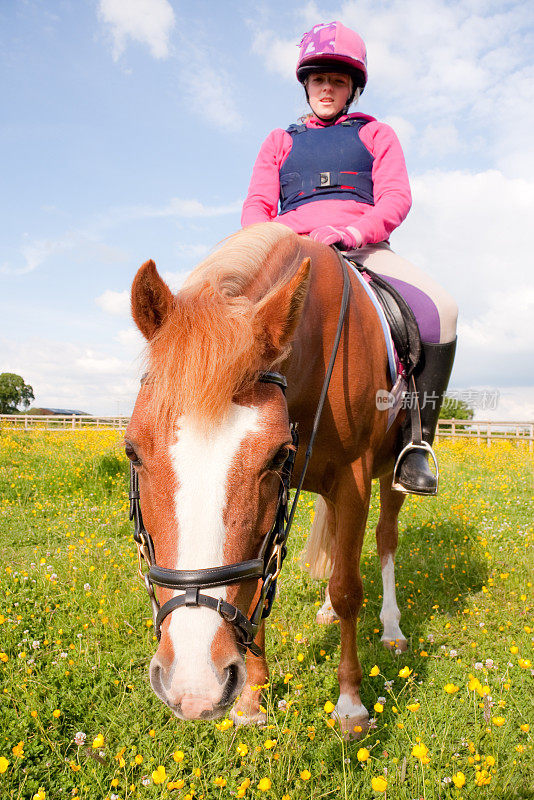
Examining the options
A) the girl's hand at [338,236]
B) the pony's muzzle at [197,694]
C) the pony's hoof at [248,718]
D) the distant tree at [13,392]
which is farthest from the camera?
the distant tree at [13,392]

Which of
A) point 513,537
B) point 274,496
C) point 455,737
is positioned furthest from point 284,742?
point 513,537

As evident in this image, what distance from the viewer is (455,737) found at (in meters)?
2.73

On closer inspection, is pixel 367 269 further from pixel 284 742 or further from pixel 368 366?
pixel 284 742

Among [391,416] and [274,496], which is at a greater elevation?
[391,416]

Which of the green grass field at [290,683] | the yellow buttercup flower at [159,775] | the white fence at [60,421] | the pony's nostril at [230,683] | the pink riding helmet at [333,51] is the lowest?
the white fence at [60,421]

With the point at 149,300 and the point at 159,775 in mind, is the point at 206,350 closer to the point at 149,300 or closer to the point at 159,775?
the point at 149,300

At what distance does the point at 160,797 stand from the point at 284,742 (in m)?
0.62

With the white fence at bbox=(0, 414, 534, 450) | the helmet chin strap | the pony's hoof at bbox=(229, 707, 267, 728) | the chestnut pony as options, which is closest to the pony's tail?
the pony's hoof at bbox=(229, 707, 267, 728)

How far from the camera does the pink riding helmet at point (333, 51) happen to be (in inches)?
143

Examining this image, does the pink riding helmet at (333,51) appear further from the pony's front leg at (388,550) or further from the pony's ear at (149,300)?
the pony's front leg at (388,550)

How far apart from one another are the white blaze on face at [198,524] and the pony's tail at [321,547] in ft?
9.18

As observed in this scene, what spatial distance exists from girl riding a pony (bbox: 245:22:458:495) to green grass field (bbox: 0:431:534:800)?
4.32 feet

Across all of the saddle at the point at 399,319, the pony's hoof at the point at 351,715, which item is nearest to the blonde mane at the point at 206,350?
the saddle at the point at 399,319

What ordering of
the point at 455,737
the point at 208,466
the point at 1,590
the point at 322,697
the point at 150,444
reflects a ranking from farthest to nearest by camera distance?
1. the point at 1,590
2. the point at 322,697
3. the point at 455,737
4. the point at 150,444
5. the point at 208,466
